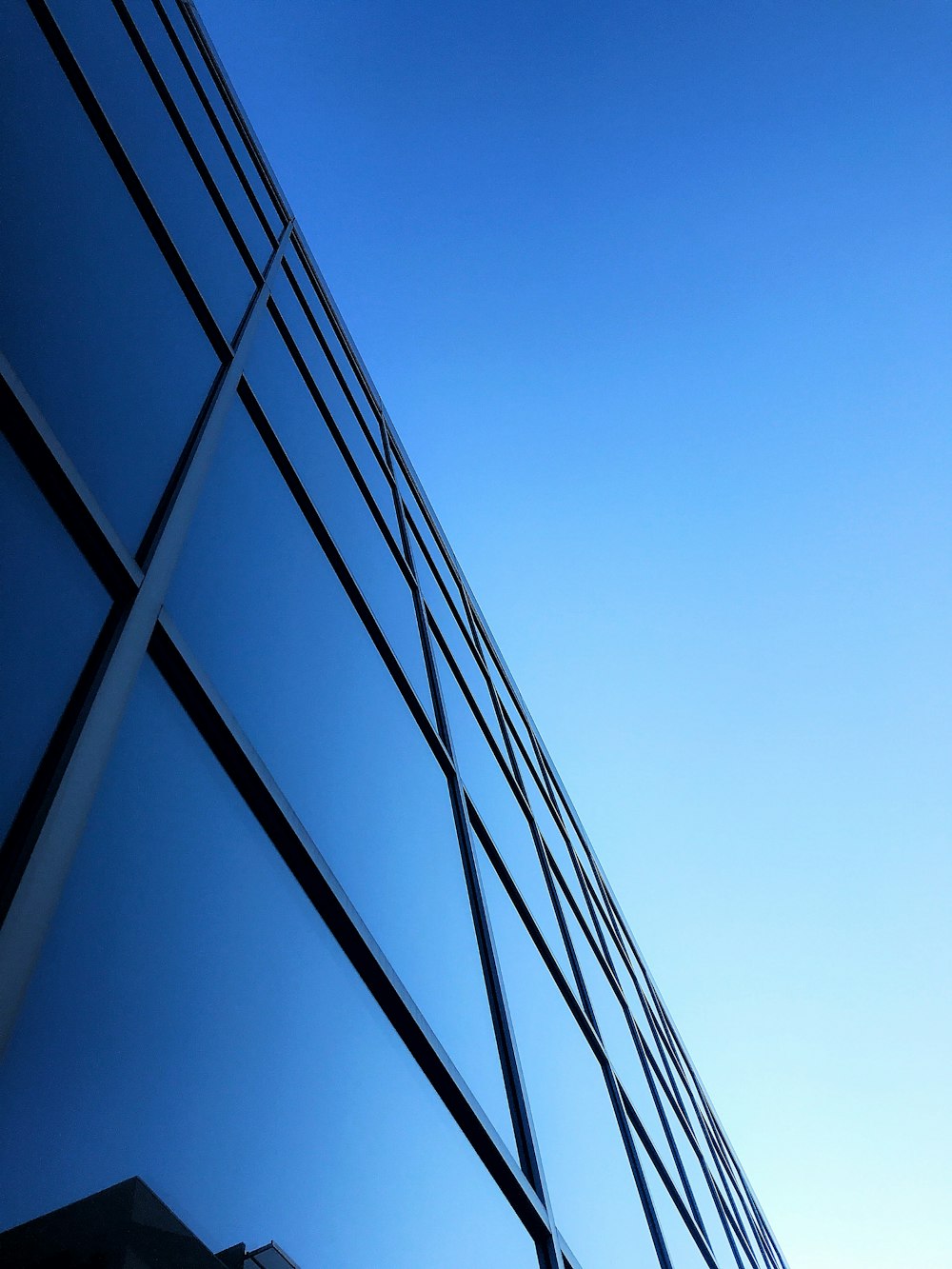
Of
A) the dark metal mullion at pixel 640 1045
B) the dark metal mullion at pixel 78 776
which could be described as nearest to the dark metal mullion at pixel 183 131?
the dark metal mullion at pixel 78 776

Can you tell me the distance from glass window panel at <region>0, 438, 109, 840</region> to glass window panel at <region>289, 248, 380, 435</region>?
5.54m

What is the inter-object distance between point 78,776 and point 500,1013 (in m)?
2.91

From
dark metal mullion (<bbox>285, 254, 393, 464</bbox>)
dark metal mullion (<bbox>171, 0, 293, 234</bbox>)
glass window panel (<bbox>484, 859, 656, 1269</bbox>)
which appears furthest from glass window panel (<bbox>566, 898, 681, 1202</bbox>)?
dark metal mullion (<bbox>171, 0, 293, 234</bbox>)

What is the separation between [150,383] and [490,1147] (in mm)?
2849

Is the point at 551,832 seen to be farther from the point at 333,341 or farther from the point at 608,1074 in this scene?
the point at 333,341

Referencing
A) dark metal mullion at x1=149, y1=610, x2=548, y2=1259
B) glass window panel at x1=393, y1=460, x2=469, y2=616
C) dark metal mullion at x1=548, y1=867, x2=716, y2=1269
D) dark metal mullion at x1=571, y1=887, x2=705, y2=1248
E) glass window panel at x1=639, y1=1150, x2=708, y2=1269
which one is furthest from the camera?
glass window panel at x1=393, y1=460, x2=469, y2=616

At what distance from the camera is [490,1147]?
3355 millimetres

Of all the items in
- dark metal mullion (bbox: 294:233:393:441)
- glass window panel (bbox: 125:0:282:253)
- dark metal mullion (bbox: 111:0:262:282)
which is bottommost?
dark metal mullion (bbox: 111:0:262:282)

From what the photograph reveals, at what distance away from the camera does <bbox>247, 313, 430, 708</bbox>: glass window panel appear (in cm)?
480

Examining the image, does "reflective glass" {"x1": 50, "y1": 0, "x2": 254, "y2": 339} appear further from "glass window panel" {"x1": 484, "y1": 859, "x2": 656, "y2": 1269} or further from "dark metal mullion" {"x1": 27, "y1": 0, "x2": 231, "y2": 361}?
"glass window panel" {"x1": 484, "y1": 859, "x2": 656, "y2": 1269}

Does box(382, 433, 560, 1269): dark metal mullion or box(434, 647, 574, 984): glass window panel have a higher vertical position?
box(434, 647, 574, 984): glass window panel

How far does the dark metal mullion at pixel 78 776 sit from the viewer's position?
5.27ft

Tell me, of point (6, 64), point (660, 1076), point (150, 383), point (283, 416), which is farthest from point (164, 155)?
point (660, 1076)

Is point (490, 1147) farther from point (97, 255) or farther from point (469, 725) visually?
point (469, 725)
